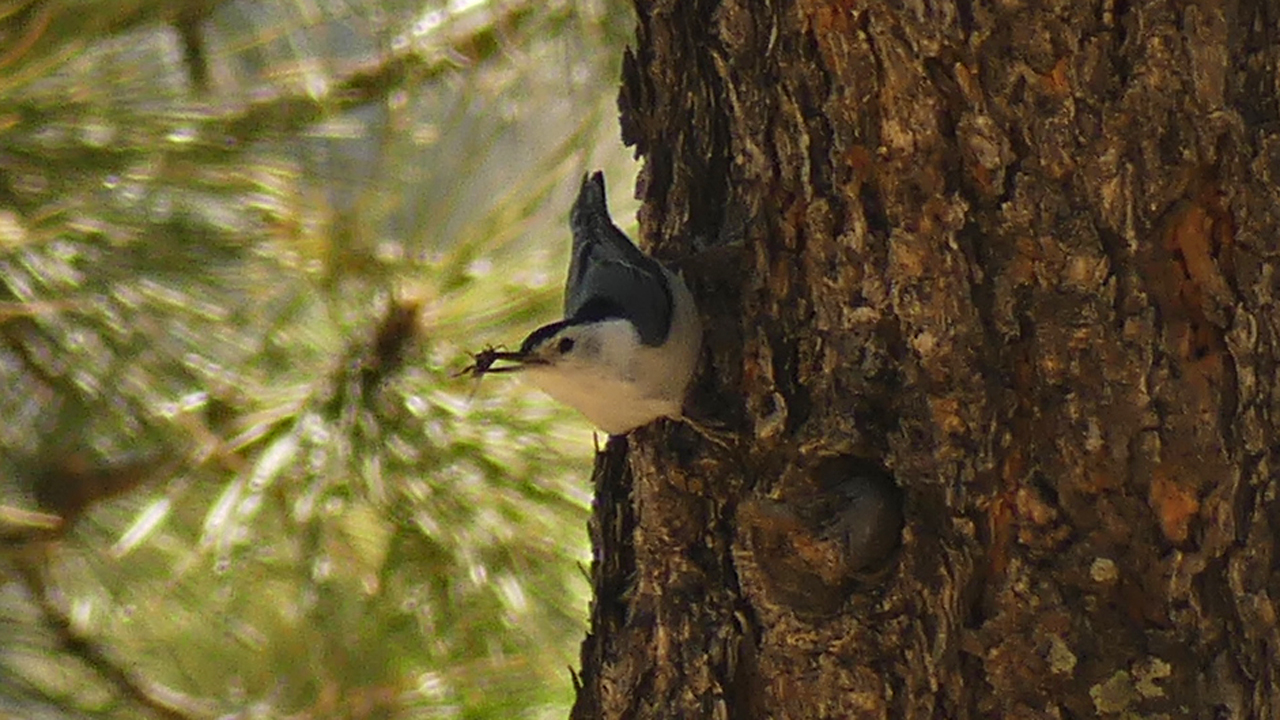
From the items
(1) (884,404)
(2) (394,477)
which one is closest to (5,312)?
(2) (394,477)

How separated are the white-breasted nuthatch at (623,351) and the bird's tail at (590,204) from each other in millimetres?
114

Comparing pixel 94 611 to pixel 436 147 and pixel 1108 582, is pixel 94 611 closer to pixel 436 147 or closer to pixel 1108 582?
pixel 436 147

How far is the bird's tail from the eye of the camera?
1.10m

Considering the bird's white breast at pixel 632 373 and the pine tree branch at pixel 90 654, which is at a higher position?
the bird's white breast at pixel 632 373

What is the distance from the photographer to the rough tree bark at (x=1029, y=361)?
2.65 ft

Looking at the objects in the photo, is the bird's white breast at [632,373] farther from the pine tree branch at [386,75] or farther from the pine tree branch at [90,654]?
the pine tree branch at [90,654]

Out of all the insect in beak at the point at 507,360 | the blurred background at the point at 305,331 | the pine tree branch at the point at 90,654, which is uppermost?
the insect in beak at the point at 507,360

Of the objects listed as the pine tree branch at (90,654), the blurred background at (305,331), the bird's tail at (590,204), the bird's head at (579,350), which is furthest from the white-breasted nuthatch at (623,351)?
the pine tree branch at (90,654)

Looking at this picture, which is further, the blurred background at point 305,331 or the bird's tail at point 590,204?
the blurred background at point 305,331

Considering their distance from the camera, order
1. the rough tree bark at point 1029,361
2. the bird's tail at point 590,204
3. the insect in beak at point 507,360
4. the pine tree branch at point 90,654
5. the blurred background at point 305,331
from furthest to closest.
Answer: the pine tree branch at point 90,654 < the blurred background at point 305,331 < the bird's tail at point 590,204 < the insect in beak at point 507,360 < the rough tree bark at point 1029,361

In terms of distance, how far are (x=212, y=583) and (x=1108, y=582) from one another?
1217 millimetres

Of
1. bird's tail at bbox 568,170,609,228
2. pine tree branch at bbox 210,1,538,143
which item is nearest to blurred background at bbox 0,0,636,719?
pine tree branch at bbox 210,1,538,143

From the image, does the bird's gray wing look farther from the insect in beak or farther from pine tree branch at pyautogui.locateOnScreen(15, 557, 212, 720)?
pine tree branch at pyautogui.locateOnScreen(15, 557, 212, 720)

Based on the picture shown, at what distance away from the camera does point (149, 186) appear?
157cm
